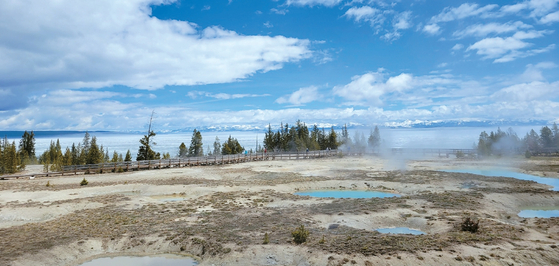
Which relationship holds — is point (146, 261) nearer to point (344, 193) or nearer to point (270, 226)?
point (270, 226)

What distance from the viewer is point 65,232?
1245 cm

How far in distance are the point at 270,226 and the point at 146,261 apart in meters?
5.23

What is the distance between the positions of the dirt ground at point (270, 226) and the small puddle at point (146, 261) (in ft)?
1.27

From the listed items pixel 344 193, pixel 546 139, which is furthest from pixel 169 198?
pixel 546 139

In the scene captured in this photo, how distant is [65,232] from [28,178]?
26385 millimetres

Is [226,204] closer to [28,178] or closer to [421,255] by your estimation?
[421,255]

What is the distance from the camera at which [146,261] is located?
33.6ft

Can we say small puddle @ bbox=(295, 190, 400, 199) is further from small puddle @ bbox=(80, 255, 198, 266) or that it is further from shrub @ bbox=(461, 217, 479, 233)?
small puddle @ bbox=(80, 255, 198, 266)

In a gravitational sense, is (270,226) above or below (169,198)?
below

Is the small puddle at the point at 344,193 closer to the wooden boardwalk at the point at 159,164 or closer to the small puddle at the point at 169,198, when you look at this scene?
the small puddle at the point at 169,198

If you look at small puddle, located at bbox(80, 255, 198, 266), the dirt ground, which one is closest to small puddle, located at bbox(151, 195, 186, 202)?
the dirt ground

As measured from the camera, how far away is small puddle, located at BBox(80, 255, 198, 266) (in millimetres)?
10023

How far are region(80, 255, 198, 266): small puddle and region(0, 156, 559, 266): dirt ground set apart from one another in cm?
39

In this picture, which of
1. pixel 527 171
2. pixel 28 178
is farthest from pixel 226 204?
pixel 527 171
